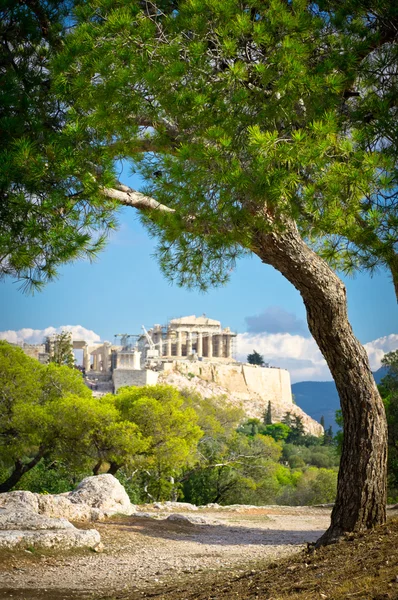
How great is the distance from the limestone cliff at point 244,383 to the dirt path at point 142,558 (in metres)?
46.1

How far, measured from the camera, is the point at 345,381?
14.8 ft

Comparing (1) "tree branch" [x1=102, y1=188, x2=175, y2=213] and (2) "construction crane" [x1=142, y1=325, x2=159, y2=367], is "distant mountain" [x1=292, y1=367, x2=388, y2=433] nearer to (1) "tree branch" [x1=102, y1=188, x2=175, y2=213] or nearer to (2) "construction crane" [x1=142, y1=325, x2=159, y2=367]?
(2) "construction crane" [x1=142, y1=325, x2=159, y2=367]

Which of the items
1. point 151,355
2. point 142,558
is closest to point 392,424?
point 142,558

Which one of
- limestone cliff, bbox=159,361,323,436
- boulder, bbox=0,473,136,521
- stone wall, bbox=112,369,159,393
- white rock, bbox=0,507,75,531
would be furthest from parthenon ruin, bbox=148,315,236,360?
white rock, bbox=0,507,75,531

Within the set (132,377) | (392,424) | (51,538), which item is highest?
(132,377)

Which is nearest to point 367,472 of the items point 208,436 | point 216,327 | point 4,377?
point 4,377

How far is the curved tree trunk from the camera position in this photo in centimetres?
438

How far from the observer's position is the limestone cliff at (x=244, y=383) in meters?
57.5

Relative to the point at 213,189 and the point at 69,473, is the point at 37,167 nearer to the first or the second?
the point at 213,189

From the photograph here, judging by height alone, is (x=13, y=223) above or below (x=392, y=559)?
above

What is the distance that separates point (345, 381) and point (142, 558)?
2.49m

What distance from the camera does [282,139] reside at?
349 cm

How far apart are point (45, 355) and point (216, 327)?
2769 cm

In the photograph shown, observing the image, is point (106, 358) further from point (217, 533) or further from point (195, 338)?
point (217, 533)
